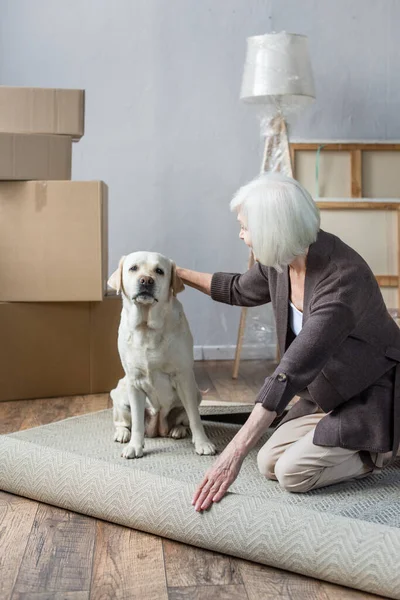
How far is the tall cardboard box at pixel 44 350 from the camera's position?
129 inches

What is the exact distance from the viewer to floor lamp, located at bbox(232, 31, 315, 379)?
3666mm

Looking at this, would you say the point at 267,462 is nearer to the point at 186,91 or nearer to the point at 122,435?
the point at 122,435

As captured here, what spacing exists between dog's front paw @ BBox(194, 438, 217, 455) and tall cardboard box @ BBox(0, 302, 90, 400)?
3.94ft

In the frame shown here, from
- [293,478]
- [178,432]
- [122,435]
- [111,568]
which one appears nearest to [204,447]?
[178,432]

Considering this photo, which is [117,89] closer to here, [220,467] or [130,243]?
[130,243]

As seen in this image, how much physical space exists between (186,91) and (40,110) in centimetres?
125

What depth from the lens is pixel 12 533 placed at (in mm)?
1788

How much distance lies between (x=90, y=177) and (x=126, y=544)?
2795 millimetres

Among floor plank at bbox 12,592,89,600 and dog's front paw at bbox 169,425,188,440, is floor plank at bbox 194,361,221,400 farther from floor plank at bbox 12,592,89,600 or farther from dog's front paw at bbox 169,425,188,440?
floor plank at bbox 12,592,89,600

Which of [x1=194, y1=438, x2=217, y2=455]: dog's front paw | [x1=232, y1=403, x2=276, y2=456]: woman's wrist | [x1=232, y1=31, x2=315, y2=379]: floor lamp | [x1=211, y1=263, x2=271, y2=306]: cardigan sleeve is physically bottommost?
[x1=194, y1=438, x2=217, y2=455]: dog's front paw

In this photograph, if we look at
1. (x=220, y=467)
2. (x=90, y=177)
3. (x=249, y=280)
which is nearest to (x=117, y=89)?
(x=90, y=177)

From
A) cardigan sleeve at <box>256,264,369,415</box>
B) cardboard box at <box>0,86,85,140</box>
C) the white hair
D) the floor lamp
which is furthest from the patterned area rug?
the floor lamp

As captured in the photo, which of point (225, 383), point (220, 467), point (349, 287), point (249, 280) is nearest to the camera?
point (220, 467)

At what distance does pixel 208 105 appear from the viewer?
14.0ft
